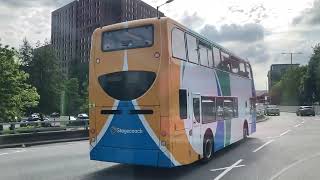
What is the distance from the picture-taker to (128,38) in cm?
1214

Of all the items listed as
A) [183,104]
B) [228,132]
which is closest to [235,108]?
[228,132]

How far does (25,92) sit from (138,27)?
3871 centimetres

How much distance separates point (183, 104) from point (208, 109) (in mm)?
2426

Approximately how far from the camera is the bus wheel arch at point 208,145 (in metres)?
14.0

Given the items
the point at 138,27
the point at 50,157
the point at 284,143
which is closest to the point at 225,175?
the point at 138,27

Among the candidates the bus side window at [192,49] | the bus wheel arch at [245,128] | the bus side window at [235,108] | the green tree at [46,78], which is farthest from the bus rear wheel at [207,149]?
the green tree at [46,78]

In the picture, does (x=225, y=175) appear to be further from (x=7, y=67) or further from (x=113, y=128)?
(x=7, y=67)

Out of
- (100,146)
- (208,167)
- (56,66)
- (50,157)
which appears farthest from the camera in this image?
(56,66)

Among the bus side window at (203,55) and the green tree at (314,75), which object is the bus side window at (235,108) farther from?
the green tree at (314,75)

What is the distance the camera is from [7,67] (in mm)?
46188

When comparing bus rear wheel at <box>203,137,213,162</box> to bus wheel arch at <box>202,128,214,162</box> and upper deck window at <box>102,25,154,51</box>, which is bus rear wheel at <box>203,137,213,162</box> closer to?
bus wheel arch at <box>202,128,214,162</box>

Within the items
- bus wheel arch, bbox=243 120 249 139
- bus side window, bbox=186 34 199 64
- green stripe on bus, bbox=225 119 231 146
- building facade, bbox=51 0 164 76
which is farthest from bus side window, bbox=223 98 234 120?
building facade, bbox=51 0 164 76

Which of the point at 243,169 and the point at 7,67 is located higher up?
the point at 7,67

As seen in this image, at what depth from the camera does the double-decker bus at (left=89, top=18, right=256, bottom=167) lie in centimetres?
1150
